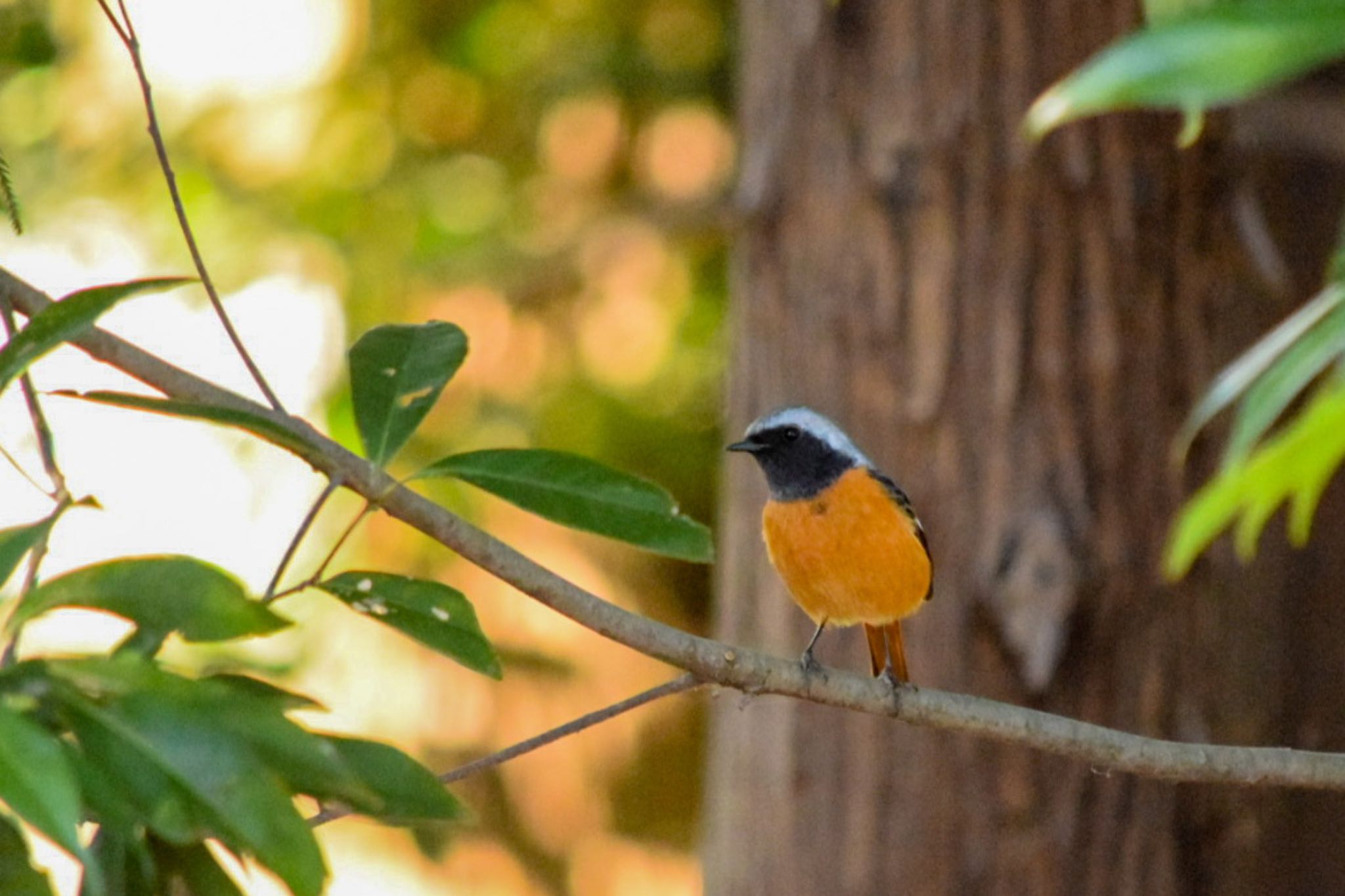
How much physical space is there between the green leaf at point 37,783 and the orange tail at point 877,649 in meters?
3.22

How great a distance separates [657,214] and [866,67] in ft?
3.00

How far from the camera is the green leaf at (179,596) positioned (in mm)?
1515

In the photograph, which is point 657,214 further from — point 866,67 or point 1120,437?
point 1120,437

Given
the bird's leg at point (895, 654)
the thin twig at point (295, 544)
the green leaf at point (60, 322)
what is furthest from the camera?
the bird's leg at point (895, 654)

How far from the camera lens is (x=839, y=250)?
13.6 ft

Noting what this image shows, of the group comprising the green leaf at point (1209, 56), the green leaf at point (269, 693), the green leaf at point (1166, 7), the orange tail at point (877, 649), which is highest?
the green leaf at point (1166, 7)

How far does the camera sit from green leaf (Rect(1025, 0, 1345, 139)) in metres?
0.99

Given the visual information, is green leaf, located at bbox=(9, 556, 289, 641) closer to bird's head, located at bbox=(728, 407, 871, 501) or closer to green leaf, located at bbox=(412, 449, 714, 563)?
green leaf, located at bbox=(412, 449, 714, 563)

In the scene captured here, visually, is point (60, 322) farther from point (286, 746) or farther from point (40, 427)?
point (286, 746)

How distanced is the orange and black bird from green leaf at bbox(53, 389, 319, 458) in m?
2.07

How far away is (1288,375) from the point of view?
1.08 m

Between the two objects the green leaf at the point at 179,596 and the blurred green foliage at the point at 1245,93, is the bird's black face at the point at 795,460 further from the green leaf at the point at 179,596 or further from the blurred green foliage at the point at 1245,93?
the blurred green foliage at the point at 1245,93

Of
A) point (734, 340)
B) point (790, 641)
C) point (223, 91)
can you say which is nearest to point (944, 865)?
point (790, 641)

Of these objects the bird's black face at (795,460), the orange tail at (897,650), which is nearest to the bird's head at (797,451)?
the bird's black face at (795,460)
